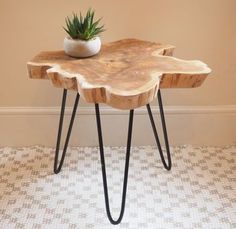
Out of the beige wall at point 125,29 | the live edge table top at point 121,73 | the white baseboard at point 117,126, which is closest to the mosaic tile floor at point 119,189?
the white baseboard at point 117,126

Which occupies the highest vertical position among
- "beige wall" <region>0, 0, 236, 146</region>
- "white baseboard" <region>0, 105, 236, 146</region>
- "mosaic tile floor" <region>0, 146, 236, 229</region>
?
"beige wall" <region>0, 0, 236, 146</region>

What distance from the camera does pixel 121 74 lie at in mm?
1218

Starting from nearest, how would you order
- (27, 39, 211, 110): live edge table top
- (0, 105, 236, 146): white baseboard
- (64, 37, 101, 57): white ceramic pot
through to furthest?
(27, 39, 211, 110): live edge table top < (64, 37, 101, 57): white ceramic pot < (0, 105, 236, 146): white baseboard

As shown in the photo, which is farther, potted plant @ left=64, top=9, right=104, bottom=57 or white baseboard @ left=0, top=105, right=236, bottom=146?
white baseboard @ left=0, top=105, right=236, bottom=146

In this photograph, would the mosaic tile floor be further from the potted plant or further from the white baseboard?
the potted plant

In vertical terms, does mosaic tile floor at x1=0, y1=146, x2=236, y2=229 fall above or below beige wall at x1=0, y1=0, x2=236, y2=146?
below

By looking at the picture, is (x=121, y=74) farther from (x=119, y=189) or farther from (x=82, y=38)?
(x=119, y=189)

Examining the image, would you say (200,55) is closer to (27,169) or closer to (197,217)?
(197,217)

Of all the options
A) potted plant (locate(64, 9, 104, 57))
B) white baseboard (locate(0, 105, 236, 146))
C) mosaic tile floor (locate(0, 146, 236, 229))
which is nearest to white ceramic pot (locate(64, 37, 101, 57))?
potted plant (locate(64, 9, 104, 57))

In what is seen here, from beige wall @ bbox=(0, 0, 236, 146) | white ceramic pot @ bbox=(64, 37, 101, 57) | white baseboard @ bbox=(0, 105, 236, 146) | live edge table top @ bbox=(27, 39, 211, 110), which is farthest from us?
white baseboard @ bbox=(0, 105, 236, 146)

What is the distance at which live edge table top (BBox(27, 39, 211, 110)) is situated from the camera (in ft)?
3.59

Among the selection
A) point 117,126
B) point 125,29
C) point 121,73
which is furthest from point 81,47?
point 117,126

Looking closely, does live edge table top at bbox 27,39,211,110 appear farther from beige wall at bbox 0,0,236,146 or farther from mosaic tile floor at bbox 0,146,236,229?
mosaic tile floor at bbox 0,146,236,229

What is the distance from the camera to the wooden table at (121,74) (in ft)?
3.60
